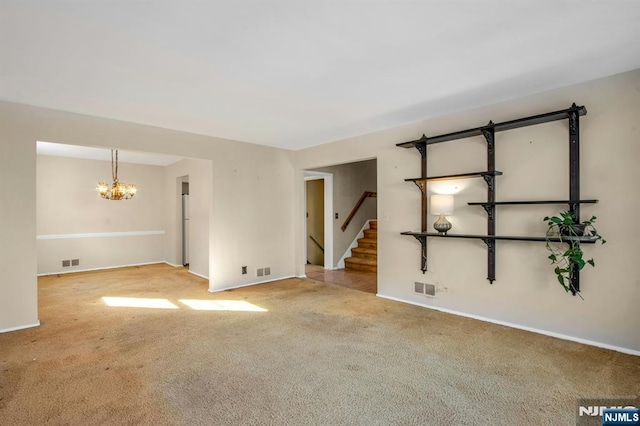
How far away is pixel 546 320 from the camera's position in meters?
3.20

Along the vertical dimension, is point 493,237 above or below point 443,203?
below

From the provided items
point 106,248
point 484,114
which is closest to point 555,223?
point 484,114

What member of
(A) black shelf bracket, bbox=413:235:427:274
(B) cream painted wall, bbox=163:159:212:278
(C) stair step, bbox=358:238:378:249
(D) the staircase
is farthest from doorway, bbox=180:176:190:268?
(A) black shelf bracket, bbox=413:235:427:274

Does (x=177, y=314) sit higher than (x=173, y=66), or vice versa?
(x=173, y=66)

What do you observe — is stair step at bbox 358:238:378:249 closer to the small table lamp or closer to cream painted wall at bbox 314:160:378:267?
cream painted wall at bbox 314:160:378:267

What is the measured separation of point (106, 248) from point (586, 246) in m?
8.66

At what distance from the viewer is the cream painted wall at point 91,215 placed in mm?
6496

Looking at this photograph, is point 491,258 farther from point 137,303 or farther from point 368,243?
point 137,303

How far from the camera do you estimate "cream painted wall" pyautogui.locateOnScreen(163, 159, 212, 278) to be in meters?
6.14

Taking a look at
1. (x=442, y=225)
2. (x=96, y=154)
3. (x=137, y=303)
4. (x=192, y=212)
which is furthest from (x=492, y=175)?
(x=96, y=154)

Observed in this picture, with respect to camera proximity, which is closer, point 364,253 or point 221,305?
point 221,305

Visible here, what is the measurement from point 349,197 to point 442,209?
11.7 feet

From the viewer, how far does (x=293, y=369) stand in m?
2.55

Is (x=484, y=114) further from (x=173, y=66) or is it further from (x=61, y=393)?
(x=61, y=393)
